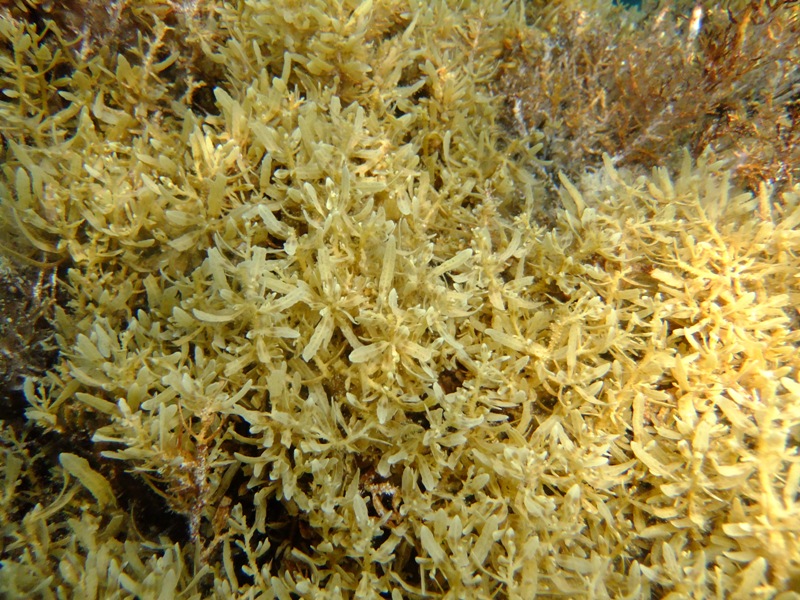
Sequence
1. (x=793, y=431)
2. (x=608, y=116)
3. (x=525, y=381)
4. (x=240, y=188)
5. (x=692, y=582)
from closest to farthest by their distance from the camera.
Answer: (x=692, y=582)
(x=793, y=431)
(x=525, y=381)
(x=240, y=188)
(x=608, y=116)

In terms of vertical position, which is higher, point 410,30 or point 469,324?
point 410,30

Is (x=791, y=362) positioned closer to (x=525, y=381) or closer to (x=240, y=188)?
(x=525, y=381)

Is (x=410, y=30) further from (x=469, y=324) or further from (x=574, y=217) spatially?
(x=469, y=324)

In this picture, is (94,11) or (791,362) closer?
(791,362)

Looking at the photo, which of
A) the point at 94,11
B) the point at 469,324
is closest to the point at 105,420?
the point at 469,324

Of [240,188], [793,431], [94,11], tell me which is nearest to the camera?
[793,431]

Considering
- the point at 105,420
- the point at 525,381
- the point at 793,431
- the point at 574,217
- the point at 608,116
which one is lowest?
the point at 105,420
